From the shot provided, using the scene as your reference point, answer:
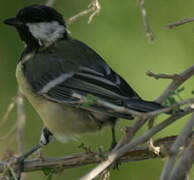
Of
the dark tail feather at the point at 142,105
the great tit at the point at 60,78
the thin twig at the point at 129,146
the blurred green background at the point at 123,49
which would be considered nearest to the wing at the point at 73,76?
the great tit at the point at 60,78

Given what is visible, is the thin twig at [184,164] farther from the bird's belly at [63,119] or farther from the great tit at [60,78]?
the bird's belly at [63,119]

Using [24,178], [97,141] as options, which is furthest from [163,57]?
[24,178]

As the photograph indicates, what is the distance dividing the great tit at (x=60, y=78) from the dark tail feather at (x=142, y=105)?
0.03 feet

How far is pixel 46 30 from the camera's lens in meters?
3.65

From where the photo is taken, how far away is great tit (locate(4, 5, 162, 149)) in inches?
122

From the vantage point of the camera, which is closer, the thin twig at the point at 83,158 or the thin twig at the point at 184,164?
the thin twig at the point at 184,164

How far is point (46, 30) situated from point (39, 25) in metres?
0.06

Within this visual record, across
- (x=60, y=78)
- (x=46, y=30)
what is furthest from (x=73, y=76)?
(x=46, y=30)

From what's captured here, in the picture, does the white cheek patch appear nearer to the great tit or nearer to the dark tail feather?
the great tit

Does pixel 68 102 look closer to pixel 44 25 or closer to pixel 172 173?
pixel 44 25

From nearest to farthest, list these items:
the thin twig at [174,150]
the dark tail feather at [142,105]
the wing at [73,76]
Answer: the thin twig at [174,150] < the dark tail feather at [142,105] < the wing at [73,76]

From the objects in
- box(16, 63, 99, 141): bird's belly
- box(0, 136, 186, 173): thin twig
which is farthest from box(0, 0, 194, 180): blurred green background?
box(0, 136, 186, 173): thin twig

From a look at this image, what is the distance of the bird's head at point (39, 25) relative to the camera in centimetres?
352

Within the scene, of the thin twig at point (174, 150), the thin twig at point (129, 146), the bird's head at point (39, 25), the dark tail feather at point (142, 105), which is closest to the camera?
the thin twig at point (174, 150)
